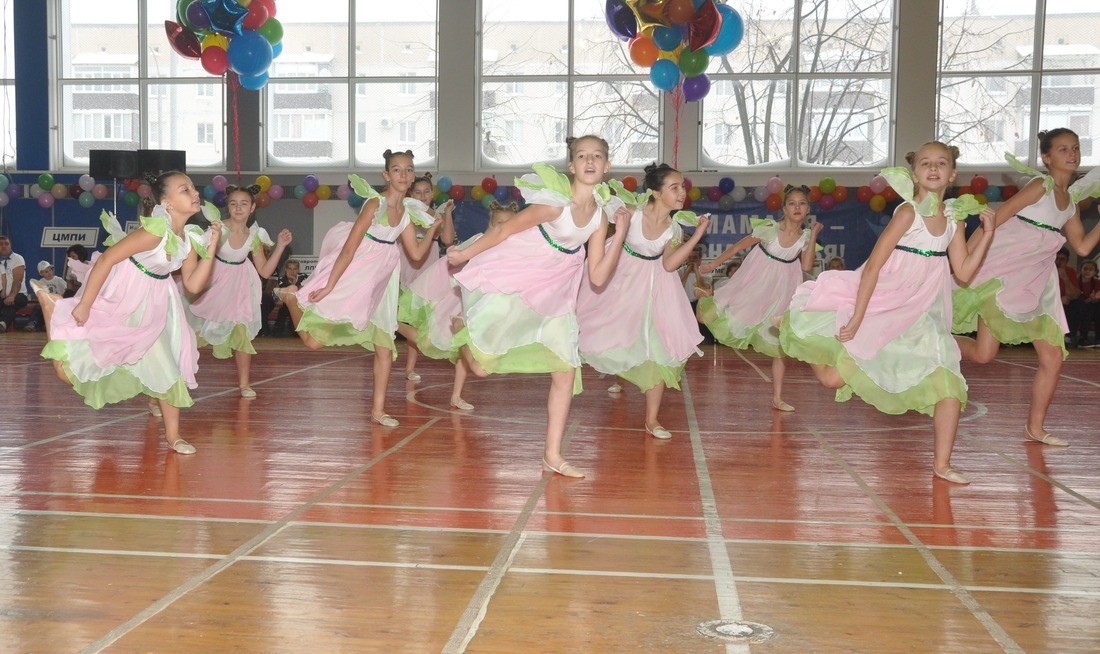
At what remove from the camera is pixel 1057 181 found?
19.5 ft

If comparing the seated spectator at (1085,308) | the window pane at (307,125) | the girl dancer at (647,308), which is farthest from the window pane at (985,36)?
the girl dancer at (647,308)

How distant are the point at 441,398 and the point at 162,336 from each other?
2.81m

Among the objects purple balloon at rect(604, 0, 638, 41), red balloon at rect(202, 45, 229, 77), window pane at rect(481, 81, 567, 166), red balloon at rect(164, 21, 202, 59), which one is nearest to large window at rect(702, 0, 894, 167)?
window pane at rect(481, 81, 567, 166)

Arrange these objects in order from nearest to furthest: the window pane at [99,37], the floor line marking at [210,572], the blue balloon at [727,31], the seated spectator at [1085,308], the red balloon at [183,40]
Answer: the floor line marking at [210,572]
the blue balloon at [727,31]
the red balloon at [183,40]
the seated spectator at [1085,308]
the window pane at [99,37]

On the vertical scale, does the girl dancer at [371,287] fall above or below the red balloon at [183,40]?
below

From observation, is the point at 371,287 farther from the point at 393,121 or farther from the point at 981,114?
the point at 981,114

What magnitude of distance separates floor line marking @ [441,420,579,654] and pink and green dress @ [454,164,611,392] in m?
0.70

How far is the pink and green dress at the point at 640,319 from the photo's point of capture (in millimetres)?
6082

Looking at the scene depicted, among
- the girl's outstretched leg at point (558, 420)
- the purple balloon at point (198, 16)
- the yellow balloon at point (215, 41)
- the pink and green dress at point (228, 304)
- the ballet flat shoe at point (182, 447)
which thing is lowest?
the ballet flat shoe at point (182, 447)

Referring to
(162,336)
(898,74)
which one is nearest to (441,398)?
(162,336)

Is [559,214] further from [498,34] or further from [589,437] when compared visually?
[498,34]

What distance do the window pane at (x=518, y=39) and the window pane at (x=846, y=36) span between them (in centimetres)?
379

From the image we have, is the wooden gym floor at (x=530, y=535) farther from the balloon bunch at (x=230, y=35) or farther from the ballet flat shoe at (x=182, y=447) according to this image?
the balloon bunch at (x=230, y=35)

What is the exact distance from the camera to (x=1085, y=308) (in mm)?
13953
